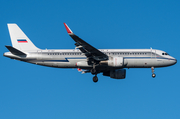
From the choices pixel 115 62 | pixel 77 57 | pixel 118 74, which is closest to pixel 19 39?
pixel 77 57

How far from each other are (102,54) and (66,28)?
7772mm

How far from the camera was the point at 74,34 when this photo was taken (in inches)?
1683

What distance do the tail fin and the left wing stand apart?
8775 millimetres

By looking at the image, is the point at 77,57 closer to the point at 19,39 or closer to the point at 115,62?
the point at 115,62

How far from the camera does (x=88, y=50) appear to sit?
155 feet

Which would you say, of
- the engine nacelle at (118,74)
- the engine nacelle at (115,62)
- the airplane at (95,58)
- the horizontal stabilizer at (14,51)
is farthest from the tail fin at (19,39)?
the engine nacelle at (118,74)

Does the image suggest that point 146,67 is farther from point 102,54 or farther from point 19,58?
point 19,58

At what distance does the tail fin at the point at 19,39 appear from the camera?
51.9m

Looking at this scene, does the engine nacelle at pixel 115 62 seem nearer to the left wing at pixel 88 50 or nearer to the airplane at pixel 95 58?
the airplane at pixel 95 58

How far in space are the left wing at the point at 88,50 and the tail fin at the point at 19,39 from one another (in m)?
8.77

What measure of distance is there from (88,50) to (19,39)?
1241 centimetres

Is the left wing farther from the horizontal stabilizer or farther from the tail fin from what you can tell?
the horizontal stabilizer

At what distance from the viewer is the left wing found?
4422cm

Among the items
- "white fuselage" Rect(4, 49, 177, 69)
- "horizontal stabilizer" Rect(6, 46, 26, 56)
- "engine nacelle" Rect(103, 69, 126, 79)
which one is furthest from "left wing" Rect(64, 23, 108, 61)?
"horizontal stabilizer" Rect(6, 46, 26, 56)
